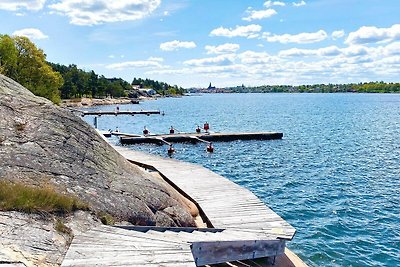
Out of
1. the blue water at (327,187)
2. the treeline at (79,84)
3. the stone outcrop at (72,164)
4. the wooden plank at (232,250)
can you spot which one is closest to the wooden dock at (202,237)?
the wooden plank at (232,250)

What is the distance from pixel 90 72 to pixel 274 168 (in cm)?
12337

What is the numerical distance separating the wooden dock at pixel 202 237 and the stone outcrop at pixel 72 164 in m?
1.23

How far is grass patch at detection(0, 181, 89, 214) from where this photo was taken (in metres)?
9.16

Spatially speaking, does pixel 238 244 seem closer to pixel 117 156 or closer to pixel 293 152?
pixel 117 156

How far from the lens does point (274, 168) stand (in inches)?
1201

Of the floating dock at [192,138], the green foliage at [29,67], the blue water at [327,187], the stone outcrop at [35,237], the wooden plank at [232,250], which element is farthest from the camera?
the green foliage at [29,67]

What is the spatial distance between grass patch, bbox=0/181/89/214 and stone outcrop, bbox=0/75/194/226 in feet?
1.50

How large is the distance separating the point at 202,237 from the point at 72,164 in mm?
4483

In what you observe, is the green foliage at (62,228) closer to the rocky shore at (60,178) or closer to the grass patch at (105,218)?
the rocky shore at (60,178)

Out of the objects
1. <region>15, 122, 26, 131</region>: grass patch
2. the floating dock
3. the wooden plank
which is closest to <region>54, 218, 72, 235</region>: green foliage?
the wooden plank

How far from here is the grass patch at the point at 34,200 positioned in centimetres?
916

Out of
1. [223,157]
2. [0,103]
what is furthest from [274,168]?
[0,103]

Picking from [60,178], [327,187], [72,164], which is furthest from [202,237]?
[327,187]

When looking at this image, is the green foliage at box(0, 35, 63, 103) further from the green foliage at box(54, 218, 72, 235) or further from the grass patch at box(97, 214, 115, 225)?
the green foliage at box(54, 218, 72, 235)
